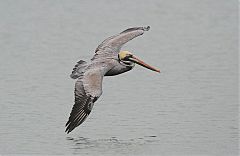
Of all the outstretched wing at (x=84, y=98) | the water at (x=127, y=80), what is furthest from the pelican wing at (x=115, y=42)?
the outstretched wing at (x=84, y=98)

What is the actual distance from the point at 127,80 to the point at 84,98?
12.6 ft

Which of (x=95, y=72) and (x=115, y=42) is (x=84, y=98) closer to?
(x=95, y=72)

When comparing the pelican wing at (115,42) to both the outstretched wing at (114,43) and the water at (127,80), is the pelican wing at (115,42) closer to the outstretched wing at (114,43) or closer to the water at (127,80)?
the outstretched wing at (114,43)

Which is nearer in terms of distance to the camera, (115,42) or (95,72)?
(95,72)

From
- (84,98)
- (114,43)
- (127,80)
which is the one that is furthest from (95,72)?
(127,80)

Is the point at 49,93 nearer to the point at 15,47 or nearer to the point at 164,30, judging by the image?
the point at 15,47

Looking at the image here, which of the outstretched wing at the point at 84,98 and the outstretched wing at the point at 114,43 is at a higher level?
the outstretched wing at the point at 114,43

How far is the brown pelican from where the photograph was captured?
33.8 ft

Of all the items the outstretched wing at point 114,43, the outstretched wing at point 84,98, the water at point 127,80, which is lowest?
the water at point 127,80

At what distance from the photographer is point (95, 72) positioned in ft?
35.8

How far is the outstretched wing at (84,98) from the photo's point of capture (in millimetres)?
10273

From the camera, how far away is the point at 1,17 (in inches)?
741

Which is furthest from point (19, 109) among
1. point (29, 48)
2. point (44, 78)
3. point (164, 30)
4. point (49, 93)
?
point (164, 30)

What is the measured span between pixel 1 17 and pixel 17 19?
40 cm
